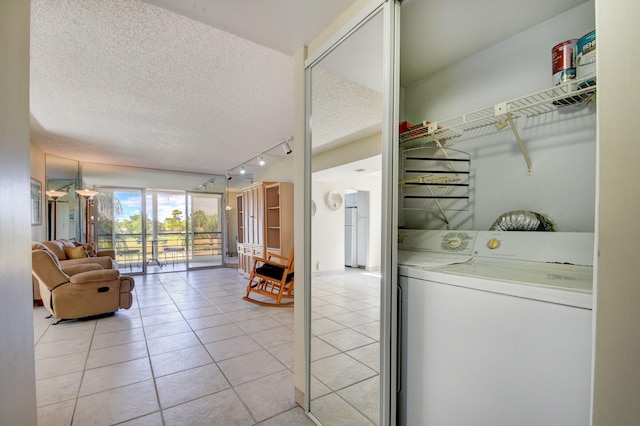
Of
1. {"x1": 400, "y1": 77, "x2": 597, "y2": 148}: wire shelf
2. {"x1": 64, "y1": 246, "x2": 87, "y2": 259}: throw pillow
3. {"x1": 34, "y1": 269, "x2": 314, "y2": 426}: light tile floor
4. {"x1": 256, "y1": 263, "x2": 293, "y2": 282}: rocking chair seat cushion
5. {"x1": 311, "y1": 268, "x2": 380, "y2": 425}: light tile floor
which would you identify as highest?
{"x1": 400, "y1": 77, "x2": 597, "y2": 148}: wire shelf

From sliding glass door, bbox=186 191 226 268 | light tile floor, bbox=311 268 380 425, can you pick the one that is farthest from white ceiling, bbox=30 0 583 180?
sliding glass door, bbox=186 191 226 268

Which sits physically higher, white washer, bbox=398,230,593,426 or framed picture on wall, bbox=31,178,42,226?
framed picture on wall, bbox=31,178,42,226

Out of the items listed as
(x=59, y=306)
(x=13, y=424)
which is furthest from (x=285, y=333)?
(x=59, y=306)

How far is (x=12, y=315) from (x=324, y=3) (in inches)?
71.9

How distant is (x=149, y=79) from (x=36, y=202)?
3.82 m

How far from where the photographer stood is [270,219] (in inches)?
223

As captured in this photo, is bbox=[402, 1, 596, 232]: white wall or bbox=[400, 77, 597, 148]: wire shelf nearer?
bbox=[400, 77, 597, 148]: wire shelf

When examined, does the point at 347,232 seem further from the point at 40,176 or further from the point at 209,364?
the point at 40,176

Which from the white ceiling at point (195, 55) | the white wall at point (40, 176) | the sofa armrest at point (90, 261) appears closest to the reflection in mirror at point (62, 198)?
the white wall at point (40, 176)

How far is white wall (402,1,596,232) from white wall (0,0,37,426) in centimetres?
191

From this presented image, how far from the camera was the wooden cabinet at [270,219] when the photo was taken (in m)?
5.41

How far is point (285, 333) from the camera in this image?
10.0 feet

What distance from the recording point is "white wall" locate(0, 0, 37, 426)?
2.63 feet

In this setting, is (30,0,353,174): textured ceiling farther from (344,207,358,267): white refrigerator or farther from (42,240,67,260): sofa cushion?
(42,240,67,260): sofa cushion
